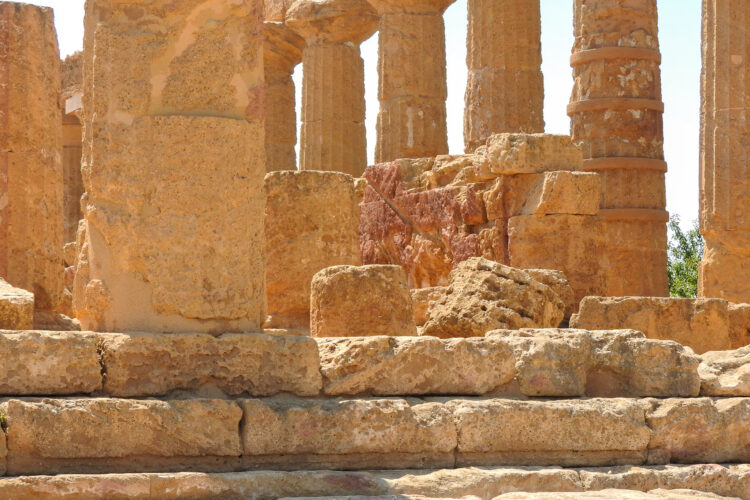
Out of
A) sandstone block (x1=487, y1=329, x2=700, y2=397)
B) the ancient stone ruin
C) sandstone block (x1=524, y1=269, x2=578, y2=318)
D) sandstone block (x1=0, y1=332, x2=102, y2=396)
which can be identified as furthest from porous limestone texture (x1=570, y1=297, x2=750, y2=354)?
sandstone block (x1=0, y1=332, x2=102, y2=396)

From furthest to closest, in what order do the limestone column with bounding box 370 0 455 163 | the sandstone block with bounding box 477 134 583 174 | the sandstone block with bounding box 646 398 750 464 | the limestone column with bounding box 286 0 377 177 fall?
the limestone column with bounding box 286 0 377 177 < the limestone column with bounding box 370 0 455 163 < the sandstone block with bounding box 477 134 583 174 < the sandstone block with bounding box 646 398 750 464

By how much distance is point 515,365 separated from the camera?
6199 mm

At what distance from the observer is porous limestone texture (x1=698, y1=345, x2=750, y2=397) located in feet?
21.6

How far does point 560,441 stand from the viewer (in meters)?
6.01

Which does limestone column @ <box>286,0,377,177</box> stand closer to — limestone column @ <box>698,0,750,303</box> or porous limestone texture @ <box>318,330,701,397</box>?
limestone column @ <box>698,0,750,303</box>

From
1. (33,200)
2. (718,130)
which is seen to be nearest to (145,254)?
(33,200)

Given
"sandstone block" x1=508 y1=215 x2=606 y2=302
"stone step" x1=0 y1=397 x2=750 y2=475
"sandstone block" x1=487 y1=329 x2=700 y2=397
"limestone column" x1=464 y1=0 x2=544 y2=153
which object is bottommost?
"stone step" x1=0 y1=397 x2=750 y2=475

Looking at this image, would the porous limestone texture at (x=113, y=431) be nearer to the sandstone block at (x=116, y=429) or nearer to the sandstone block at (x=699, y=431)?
the sandstone block at (x=116, y=429)

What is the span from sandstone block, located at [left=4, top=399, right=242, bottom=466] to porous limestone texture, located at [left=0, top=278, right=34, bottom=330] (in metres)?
1.49

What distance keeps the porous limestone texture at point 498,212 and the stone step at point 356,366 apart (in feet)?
15.4

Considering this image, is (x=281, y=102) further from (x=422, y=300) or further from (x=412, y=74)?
(x=422, y=300)

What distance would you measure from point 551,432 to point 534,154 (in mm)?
6163

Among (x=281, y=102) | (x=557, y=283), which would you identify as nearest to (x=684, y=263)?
(x=281, y=102)

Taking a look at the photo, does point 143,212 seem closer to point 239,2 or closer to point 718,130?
point 239,2
